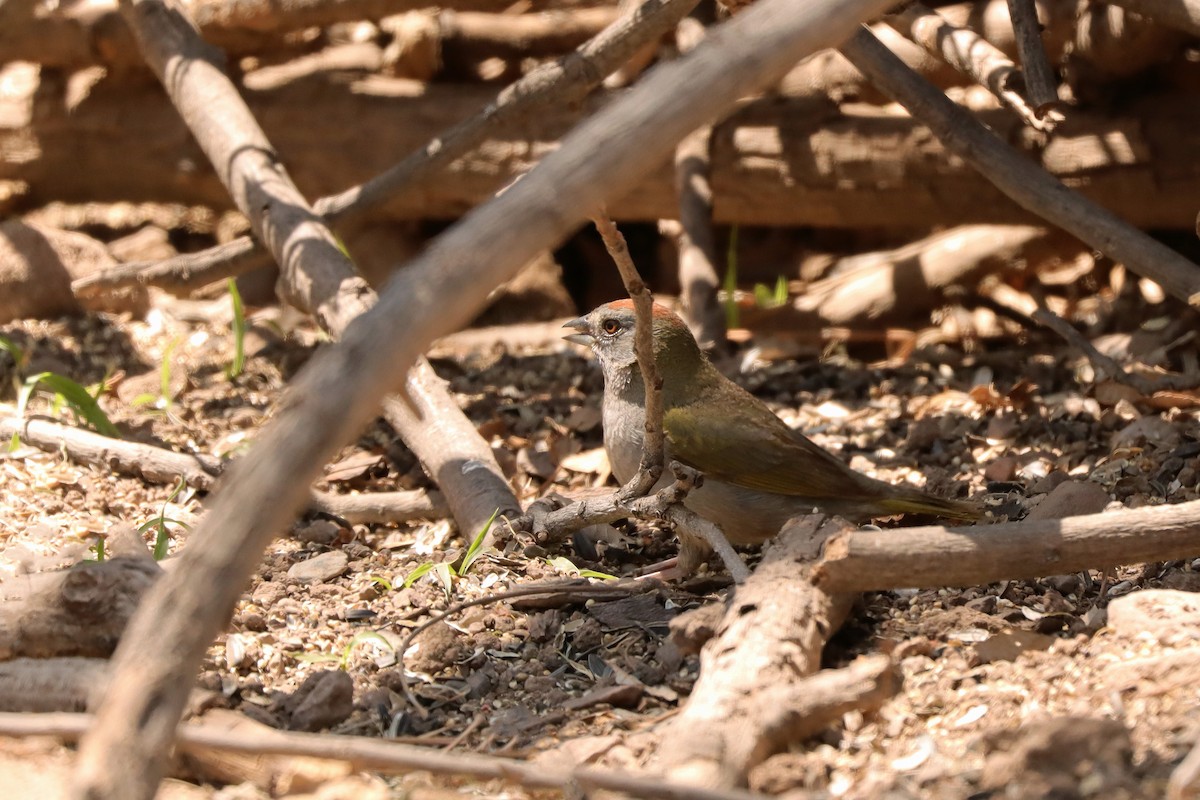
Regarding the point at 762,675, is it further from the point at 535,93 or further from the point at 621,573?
the point at 535,93

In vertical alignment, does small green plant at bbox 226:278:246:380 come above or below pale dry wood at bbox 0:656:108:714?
above

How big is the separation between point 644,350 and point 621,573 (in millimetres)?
1235

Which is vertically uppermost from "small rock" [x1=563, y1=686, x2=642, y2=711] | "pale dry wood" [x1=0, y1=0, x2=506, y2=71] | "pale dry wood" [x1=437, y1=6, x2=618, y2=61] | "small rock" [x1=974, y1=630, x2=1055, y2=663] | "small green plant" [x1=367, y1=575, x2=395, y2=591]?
"pale dry wood" [x1=0, y1=0, x2=506, y2=71]

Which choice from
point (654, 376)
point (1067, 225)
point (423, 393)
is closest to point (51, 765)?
point (654, 376)

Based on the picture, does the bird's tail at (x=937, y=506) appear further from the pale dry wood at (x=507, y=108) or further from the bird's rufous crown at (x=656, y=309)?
the pale dry wood at (x=507, y=108)

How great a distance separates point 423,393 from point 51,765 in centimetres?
236

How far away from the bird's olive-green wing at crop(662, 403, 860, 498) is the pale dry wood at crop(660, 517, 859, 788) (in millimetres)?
889

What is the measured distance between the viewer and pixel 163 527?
402 cm

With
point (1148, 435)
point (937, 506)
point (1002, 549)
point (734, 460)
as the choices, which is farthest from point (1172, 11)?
point (1002, 549)

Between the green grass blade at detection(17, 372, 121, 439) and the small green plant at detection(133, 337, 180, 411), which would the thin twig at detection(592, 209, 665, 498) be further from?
the small green plant at detection(133, 337, 180, 411)

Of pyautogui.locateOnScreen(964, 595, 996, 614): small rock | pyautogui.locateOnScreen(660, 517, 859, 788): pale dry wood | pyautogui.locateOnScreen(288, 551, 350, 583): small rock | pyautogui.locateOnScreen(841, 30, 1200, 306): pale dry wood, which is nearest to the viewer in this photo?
pyautogui.locateOnScreen(660, 517, 859, 788): pale dry wood

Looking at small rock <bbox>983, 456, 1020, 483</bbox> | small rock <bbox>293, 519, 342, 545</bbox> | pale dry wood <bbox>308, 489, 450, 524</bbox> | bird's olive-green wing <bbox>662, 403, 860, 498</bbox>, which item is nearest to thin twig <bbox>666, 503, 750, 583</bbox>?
bird's olive-green wing <bbox>662, 403, 860, 498</bbox>

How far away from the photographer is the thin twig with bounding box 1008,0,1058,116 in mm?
4254

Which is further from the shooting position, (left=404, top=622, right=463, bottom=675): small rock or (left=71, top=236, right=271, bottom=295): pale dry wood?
(left=71, top=236, right=271, bottom=295): pale dry wood
